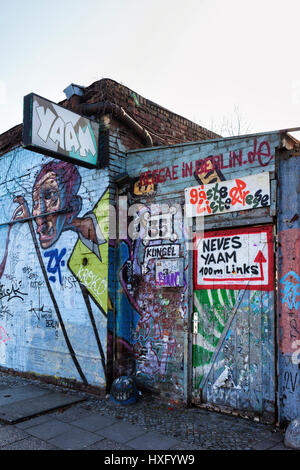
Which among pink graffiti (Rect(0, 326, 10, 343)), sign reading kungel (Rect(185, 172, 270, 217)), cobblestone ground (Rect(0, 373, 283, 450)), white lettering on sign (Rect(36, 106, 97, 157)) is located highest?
white lettering on sign (Rect(36, 106, 97, 157))

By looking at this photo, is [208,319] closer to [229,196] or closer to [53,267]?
[229,196]

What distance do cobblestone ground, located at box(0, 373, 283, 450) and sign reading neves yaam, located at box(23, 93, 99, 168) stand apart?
4.02 metres

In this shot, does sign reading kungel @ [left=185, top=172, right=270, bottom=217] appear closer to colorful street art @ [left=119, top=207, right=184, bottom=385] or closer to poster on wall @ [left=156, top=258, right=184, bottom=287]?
colorful street art @ [left=119, top=207, right=184, bottom=385]

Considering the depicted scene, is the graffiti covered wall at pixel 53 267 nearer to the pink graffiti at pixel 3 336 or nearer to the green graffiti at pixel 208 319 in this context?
the pink graffiti at pixel 3 336

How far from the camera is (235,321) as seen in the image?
5.47m

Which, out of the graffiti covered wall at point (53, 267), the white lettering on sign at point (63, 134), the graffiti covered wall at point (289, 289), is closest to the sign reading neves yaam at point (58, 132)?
Result: the white lettering on sign at point (63, 134)

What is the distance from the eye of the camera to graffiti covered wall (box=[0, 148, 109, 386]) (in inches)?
271

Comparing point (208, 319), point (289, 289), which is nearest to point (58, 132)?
point (208, 319)

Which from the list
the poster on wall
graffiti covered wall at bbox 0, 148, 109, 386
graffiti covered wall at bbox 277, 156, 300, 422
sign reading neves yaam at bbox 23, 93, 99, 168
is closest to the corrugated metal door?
graffiti covered wall at bbox 277, 156, 300, 422

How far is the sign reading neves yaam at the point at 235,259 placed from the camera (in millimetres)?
5277

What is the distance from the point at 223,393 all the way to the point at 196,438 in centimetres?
100

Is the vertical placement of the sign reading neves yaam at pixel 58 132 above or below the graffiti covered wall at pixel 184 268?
above
